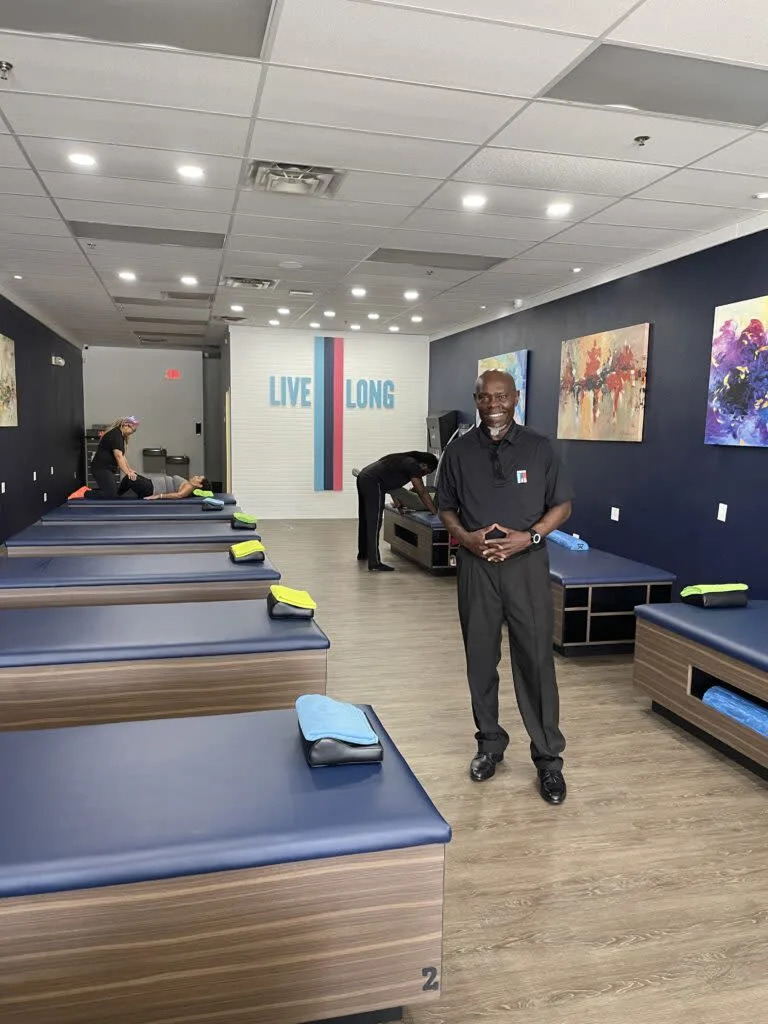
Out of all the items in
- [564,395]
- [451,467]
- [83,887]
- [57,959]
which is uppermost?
[564,395]

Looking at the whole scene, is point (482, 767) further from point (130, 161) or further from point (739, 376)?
point (130, 161)

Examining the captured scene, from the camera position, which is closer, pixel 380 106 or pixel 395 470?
pixel 380 106

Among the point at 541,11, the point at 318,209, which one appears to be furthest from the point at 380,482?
the point at 541,11

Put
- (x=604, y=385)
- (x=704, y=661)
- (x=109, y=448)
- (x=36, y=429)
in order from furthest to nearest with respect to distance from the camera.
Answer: (x=36, y=429) → (x=109, y=448) → (x=604, y=385) → (x=704, y=661)

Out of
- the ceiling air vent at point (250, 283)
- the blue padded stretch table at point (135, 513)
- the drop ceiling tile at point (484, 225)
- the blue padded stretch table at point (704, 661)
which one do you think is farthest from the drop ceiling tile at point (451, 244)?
the blue padded stretch table at point (704, 661)

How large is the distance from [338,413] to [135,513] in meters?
4.75

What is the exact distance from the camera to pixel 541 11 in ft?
7.86

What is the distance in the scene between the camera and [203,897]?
1483 millimetres

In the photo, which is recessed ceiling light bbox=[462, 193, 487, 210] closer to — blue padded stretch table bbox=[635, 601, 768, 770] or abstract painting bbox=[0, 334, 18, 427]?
blue padded stretch table bbox=[635, 601, 768, 770]

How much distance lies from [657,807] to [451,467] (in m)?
1.52

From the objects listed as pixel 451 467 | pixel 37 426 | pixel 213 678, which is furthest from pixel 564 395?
pixel 37 426

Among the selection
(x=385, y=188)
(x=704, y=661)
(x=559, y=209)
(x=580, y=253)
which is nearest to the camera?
(x=704, y=661)

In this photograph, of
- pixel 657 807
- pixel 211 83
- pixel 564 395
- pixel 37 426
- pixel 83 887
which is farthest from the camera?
pixel 37 426

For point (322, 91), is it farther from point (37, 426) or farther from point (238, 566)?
point (37, 426)
